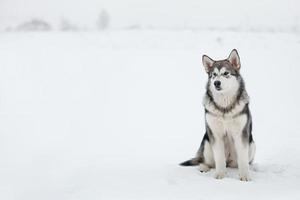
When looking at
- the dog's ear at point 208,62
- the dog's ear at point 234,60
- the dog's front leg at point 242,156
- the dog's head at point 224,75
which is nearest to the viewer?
the dog's head at point 224,75

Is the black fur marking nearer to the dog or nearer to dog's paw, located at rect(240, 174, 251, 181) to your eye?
the dog

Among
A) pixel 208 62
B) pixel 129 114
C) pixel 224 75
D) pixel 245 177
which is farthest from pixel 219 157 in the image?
pixel 129 114

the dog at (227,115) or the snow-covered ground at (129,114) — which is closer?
the dog at (227,115)

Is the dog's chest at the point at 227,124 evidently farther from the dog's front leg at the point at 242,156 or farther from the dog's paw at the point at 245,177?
the dog's paw at the point at 245,177

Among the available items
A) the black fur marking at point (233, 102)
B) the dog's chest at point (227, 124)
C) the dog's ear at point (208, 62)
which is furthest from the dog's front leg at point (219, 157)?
the dog's ear at point (208, 62)

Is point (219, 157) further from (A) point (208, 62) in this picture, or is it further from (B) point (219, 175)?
(A) point (208, 62)

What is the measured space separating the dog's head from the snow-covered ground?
119 cm

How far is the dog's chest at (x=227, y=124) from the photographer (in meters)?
5.93

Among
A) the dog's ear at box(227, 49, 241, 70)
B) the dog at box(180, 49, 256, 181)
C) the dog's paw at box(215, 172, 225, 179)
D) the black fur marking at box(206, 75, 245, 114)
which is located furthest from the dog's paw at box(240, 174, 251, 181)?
the dog's ear at box(227, 49, 241, 70)

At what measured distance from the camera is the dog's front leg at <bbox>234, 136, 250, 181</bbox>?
6.04 meters

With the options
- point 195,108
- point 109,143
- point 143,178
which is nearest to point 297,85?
point 195,108

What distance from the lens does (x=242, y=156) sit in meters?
6.10

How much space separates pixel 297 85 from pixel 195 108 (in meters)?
4.91

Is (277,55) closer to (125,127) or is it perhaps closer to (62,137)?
(125,127)
